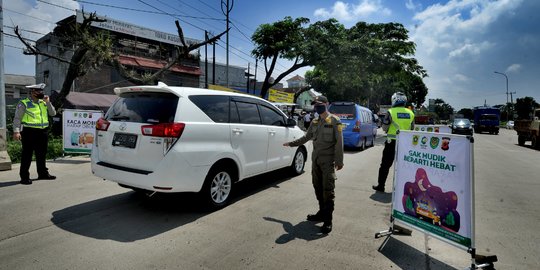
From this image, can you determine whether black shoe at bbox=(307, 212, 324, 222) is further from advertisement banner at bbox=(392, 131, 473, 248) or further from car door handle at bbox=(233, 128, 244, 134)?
car door handle at bbox=(233, 128, 244, 134)

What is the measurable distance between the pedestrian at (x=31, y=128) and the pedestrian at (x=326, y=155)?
5.67 meters

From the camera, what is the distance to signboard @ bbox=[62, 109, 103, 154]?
29.5ft

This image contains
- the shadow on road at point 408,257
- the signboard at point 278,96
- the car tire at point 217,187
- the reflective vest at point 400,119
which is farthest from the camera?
the signboard at point 278,96

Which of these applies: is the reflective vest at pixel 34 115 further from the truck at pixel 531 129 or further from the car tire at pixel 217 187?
the truck at pixel 531 129

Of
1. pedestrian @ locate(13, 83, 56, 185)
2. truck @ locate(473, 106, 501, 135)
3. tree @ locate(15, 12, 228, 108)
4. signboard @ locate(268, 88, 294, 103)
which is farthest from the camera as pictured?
truck @ locate(473, 106, 501, 135)

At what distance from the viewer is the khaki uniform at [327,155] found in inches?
160

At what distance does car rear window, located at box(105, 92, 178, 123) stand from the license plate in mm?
220

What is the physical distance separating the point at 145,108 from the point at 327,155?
8.49ft

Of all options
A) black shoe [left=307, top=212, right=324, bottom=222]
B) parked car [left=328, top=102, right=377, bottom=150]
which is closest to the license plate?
black shoe [left=307, top=212, right=324, bottom=222]

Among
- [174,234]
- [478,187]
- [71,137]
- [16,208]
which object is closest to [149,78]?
[71,137]

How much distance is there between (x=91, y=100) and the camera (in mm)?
18469

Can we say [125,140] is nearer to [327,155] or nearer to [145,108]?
[145,108]

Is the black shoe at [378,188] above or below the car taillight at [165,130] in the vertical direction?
below

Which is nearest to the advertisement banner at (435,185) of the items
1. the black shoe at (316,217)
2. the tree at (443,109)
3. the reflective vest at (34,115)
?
the black shoe at (316,217)
